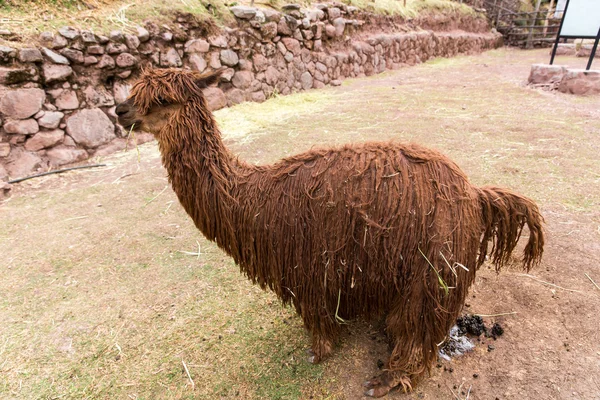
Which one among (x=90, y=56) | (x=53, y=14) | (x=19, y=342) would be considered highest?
(x=53, y=14)

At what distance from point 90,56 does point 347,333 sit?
4670 mm

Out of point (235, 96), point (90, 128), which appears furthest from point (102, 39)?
point (235, 96)

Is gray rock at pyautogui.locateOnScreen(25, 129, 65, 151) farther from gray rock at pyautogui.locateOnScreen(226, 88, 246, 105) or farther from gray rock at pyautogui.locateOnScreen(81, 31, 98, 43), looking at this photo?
gray rock at pyautogui.locateOnScreen(226, 88, 246, 105)

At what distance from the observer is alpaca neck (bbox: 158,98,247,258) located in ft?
5.52

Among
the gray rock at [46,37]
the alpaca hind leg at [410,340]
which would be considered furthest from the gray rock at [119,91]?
the alpaca hind leg at [410,340]

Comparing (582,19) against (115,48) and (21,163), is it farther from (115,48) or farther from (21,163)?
(21,163)

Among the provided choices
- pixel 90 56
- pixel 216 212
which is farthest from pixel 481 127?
pixel 90 56

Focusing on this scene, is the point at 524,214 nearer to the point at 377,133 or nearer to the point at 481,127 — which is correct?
the point at 377,133

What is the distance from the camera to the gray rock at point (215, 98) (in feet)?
19.8

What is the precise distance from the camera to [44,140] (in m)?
4.20

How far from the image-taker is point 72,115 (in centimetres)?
442

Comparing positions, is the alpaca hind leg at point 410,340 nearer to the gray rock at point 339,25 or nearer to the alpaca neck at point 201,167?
the alpaca neck at point 201,167

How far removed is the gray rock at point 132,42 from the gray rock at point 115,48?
0.08 meters

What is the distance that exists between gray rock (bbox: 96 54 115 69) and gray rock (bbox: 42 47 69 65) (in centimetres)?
39
